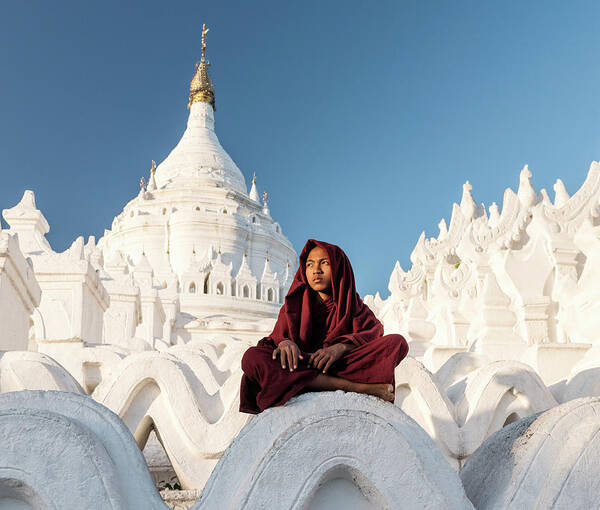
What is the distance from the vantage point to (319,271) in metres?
3.16

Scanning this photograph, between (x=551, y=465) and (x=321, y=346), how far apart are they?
1.18 meters

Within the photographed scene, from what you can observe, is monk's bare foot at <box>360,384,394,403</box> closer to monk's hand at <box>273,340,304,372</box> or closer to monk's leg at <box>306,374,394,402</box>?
monk's leg at <box>306,374,394,402</box>

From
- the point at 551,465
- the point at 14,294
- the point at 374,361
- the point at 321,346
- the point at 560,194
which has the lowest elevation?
the point at 551,465

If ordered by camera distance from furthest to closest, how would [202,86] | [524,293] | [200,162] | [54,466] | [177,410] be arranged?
[202,86], [200,162], [524,293], [177,410], [54,466]

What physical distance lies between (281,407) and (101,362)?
5193 millimetres

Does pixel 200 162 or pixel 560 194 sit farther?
pixel 200 162

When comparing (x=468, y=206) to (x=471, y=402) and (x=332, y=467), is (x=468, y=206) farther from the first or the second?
(x=332, y=467)

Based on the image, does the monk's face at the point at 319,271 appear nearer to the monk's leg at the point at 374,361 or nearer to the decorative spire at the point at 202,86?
the monk's leg at the point at 374,361

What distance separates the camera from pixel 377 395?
290 cm

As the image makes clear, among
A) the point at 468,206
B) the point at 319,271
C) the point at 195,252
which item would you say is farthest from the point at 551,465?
the point at 195,252

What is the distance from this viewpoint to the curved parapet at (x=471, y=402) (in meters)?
4.75

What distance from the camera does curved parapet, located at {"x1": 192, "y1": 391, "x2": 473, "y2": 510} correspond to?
8.34 ft

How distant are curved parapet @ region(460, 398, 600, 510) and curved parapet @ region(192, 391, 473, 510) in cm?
35

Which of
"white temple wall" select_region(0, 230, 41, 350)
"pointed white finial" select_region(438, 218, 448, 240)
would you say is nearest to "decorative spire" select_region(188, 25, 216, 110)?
"pointed white finial" select_region(438, 218, 448, 240)
